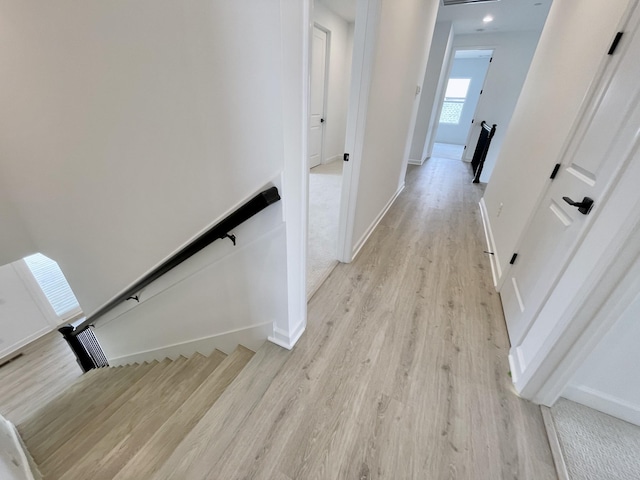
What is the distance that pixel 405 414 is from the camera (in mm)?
1160

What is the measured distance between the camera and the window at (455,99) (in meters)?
8.60

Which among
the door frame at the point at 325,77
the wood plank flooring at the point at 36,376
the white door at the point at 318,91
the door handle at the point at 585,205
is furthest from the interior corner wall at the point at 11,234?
the door frame at the point at 325,77

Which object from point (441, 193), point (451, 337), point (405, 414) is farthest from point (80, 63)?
point (441, 193)

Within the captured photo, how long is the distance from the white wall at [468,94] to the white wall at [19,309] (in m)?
10.5

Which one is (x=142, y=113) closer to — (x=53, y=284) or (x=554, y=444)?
(x=554, y=444)

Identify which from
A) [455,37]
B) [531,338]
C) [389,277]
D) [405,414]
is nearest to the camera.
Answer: [405,414]

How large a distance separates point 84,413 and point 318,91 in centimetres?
550

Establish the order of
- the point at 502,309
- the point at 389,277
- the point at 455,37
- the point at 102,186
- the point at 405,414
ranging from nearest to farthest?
the point at 405,414
the point at 102,186
the point at 502,309
the point at 389,277
the point at 455,37

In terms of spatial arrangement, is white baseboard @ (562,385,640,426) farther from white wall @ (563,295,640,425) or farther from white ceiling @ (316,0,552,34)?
white ceiling @ (316,0,552,34)

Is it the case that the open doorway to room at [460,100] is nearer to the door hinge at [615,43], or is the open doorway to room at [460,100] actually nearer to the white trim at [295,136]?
the door hinge at [615,43]

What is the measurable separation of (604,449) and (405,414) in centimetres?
83

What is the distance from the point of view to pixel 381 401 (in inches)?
47.6

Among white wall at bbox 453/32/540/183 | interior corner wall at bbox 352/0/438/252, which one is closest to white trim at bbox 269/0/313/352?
interior corner wall at bbox 352/0/438/252

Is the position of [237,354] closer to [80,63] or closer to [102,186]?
[102,186]
